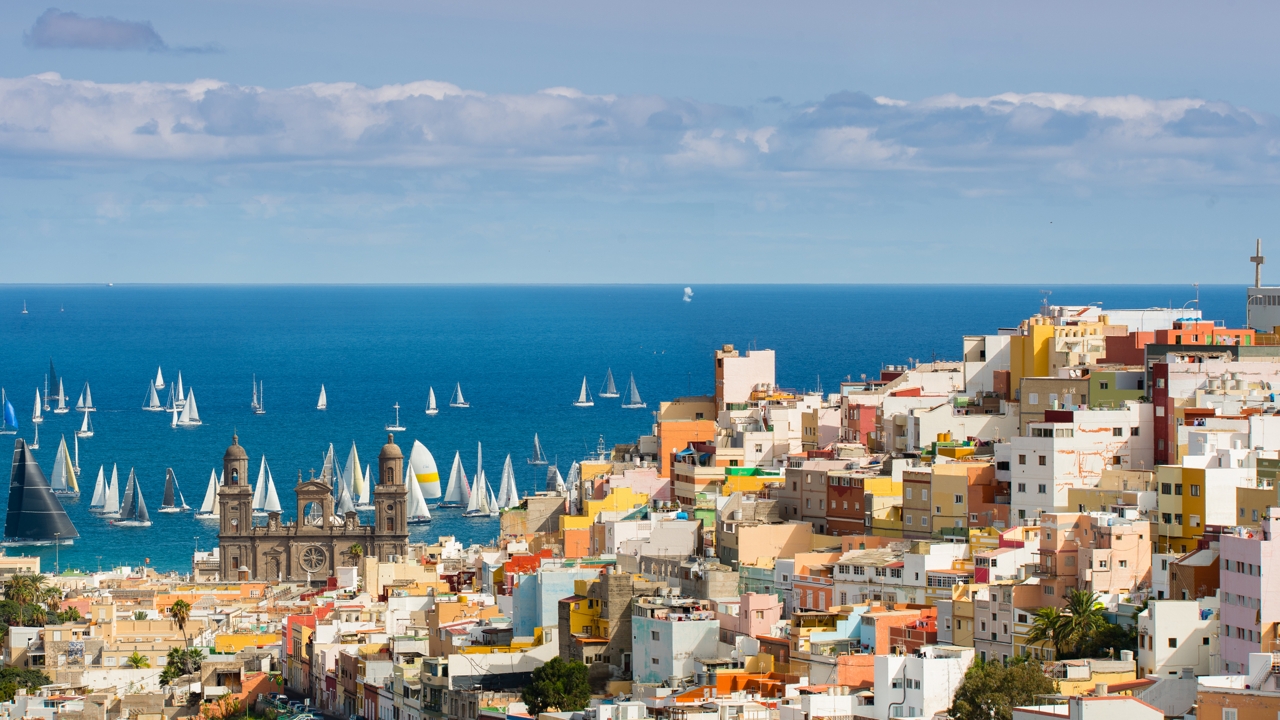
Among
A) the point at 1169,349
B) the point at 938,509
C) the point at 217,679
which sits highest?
the point at 1169,349

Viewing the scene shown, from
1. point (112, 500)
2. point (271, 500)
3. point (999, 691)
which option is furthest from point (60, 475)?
point (999, 691)

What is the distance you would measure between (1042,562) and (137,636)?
3667 centimetres

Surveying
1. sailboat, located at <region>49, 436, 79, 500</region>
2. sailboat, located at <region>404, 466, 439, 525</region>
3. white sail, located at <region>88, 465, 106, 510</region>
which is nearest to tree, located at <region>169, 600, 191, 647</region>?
sailboat, located at <region>404, 466, 439, 525</region>

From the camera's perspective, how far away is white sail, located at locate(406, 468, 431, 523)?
141 metres

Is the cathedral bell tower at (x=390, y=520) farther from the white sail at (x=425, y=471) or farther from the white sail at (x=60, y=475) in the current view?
the white sail at (x=60, y=475)

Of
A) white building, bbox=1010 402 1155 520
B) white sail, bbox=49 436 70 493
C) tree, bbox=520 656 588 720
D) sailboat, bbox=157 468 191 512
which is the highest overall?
white building, bbox=1010 402 1155 520

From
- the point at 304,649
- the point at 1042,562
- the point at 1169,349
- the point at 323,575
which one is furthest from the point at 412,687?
the point at 323,575

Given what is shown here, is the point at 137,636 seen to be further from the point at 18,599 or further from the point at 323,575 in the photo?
the point at 323,575

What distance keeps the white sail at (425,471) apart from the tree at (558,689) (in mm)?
85320

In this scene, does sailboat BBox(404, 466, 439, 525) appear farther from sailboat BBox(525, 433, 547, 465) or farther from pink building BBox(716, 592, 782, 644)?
pink building BBox(716, 592, 782, 644)

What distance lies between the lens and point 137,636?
276 ft

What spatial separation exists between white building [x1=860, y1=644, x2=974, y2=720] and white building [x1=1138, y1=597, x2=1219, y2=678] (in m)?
4.15

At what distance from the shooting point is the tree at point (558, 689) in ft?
197

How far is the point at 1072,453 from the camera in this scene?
67.9 metres
